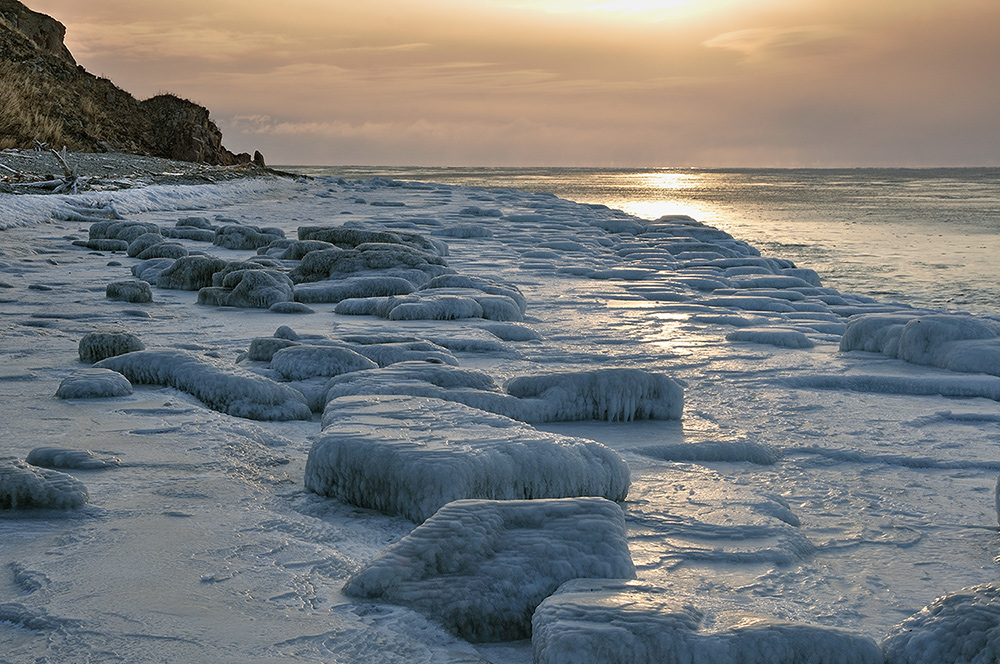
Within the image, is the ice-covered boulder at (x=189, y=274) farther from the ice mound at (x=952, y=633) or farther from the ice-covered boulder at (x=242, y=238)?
the ice mound at (x=952, y=633)

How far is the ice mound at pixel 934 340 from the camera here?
3.99m

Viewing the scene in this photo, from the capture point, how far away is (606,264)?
8.52 m

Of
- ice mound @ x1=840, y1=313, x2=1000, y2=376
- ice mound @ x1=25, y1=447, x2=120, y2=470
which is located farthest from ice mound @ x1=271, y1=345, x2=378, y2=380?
ice mound @ x1=840, y1=313, x2=1000, y2=376

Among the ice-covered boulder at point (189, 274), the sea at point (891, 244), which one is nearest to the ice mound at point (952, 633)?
the ice-covered boulder at point (189, 274)

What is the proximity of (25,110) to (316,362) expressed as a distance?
1771cm

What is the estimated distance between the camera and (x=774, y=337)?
4773mm

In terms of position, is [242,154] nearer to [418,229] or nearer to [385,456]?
[418,229]

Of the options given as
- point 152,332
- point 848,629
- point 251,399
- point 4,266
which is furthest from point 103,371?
point 4,266

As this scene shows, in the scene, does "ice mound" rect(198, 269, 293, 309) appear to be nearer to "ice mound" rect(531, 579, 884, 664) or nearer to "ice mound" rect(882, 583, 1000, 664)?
"ice mound" rect(531, 579, 884, 664)

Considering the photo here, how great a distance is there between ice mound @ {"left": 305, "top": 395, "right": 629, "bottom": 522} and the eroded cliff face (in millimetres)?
16144

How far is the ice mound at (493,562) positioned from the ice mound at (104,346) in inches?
86.2

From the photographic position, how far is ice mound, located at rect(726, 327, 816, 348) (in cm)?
474

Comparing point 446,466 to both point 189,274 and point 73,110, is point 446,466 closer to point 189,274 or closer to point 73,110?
point 189,274

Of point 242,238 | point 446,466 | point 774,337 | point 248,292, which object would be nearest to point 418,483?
point 446,466
